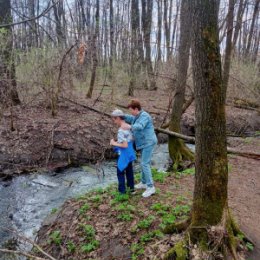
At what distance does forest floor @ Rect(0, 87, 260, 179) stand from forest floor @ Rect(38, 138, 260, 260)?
3721mm

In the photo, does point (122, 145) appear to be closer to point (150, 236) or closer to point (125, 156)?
point (125, 156)

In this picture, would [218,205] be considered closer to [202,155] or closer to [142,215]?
[202,155]

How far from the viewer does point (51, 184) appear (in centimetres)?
898

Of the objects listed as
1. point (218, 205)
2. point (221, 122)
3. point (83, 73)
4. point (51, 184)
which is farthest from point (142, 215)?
point (83, 73)

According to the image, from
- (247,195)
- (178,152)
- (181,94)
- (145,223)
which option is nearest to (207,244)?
(145,223)

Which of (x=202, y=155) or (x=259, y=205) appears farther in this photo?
(x=259, y=205)

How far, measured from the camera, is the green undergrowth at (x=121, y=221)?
493cm

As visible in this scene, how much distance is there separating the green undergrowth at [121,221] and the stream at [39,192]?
116 centimetres

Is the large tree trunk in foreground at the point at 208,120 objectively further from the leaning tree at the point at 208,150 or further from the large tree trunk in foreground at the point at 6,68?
the large tree trunk in foreground at the point at 6,68

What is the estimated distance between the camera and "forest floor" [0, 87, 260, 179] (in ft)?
33.2

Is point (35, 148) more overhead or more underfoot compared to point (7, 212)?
more overhead

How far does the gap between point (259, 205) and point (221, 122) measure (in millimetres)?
3055

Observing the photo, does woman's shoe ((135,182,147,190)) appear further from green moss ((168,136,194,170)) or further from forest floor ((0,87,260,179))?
forest floor ((0,87,260,179))

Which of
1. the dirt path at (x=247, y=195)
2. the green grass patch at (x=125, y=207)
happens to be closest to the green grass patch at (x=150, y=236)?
the green grass patch at (x=125, y=207)
